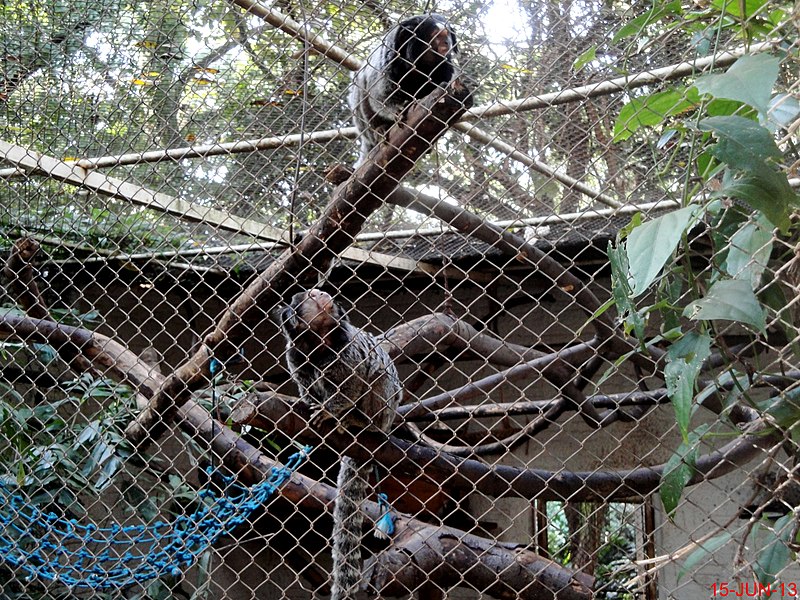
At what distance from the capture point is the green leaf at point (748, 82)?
47.7 inches

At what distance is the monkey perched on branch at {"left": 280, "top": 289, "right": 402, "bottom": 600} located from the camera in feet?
11.0

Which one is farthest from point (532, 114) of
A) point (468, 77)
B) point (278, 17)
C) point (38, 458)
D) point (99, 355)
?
point (38, 458)

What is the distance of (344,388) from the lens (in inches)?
142

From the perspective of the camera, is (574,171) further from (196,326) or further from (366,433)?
(196,326)

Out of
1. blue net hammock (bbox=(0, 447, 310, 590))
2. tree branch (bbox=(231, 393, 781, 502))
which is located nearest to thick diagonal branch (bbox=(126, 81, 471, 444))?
tree branch (bbox=(231, 393, 781, 502))

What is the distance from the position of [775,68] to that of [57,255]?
458cm

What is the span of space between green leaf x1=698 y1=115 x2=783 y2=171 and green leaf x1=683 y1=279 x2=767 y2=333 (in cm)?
22

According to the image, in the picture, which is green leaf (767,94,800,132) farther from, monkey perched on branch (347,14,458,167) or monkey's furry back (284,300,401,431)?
monkey's furry back (284,300,401,431)

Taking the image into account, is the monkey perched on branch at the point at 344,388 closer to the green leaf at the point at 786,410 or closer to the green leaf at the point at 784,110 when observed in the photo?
the green leaf at the point at 786,410

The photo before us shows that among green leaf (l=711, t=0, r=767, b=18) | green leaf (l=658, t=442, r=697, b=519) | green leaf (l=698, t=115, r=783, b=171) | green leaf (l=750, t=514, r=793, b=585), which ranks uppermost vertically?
green leaf (l=711, t=0, r=767, b=18)

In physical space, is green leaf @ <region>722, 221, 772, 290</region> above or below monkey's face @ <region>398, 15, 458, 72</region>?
below

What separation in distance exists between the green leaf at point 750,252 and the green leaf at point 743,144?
6.8 inches

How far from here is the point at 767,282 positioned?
1.64m

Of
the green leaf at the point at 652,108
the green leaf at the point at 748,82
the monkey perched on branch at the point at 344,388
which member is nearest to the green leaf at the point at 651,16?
the green leaf at the point at 652,108
